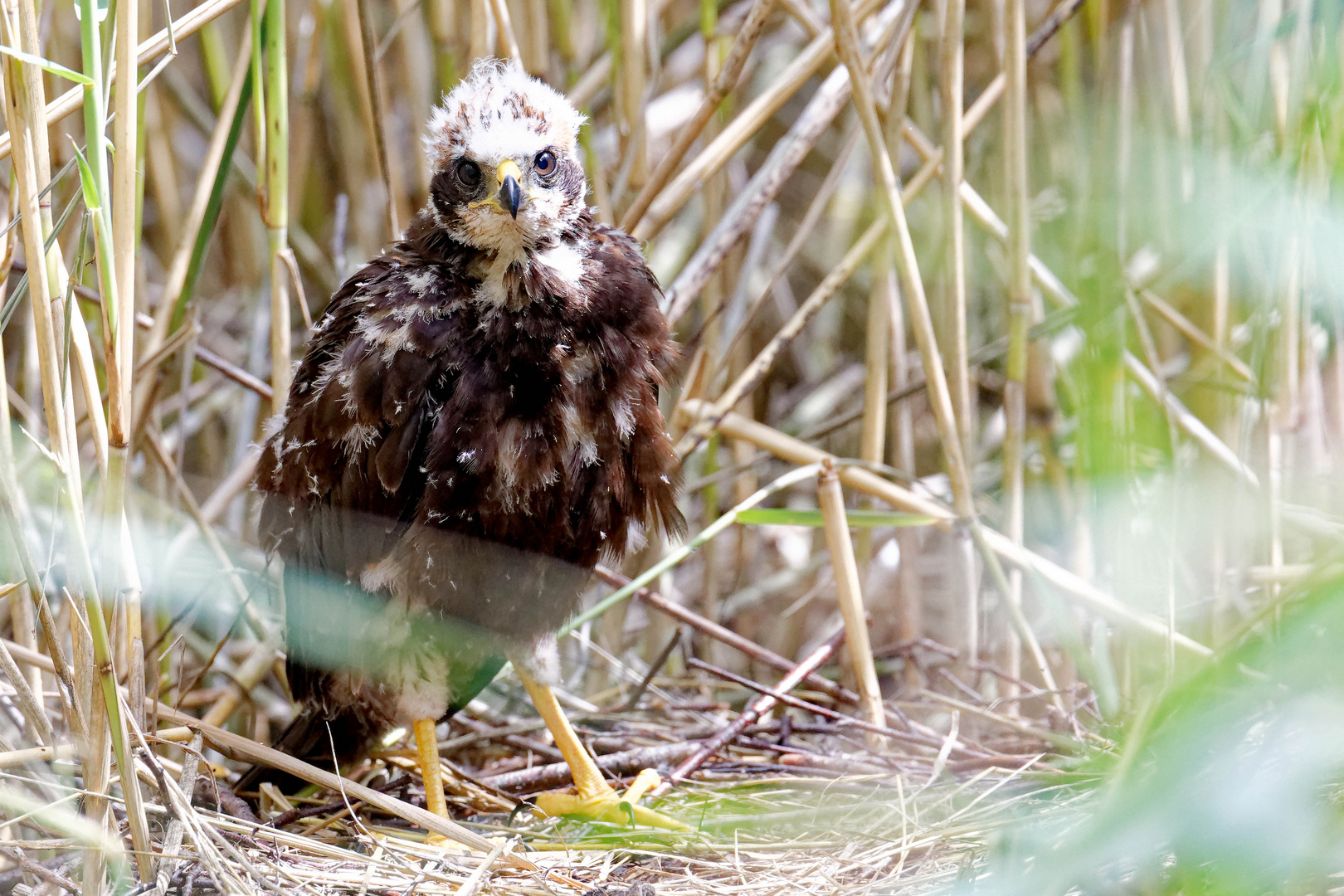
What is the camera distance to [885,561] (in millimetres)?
3301

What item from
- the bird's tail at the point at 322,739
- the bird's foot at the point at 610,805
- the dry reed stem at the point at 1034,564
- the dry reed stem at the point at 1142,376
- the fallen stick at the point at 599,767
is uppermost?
the dry reed stem at the point at 1142,376

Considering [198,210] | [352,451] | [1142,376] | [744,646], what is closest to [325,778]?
[352,451]

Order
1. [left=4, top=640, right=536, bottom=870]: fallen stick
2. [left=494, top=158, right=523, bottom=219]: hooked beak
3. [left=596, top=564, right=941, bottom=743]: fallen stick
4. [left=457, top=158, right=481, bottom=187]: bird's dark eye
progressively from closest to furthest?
[left=4, top=640, right=536, bottom=870]: fallen stick → [left=494, top=158, right=523, bottom=219]: hooked beak → [left=457, top=158, right=481, bottom=187]: bird's dark eye → [left=596, top=564, right=941, bottom=743]: fallen stick

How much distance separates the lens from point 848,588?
224 cm

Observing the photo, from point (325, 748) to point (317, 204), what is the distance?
68.9 inches

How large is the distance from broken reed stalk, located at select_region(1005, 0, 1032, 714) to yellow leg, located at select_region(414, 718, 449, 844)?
46.4 inches

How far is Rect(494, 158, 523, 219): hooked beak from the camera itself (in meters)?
1.86

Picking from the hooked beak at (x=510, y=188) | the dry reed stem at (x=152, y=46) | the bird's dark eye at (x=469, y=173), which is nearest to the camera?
the dry reed stem at (x=152, y=46)

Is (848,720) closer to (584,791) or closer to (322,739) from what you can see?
(584,791)

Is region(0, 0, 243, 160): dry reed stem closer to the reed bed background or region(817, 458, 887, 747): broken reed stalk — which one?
the reed bed background

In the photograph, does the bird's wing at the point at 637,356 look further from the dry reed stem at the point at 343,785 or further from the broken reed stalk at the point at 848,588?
the dry reed stem at the point at 343,785

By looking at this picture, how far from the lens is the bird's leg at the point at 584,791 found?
209 centimetres

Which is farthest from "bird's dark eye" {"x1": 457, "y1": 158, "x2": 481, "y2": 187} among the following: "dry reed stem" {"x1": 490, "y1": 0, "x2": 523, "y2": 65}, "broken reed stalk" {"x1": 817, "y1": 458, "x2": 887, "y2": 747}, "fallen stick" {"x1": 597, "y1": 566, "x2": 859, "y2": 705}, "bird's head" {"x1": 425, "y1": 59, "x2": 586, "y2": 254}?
"fallen stick" {"x1": 597, "y1": 566, "x2": 859, "y2": 705}

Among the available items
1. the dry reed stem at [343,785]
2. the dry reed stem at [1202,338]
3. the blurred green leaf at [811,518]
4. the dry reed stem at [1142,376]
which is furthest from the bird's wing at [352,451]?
the dry reed stem at [1202,338]
